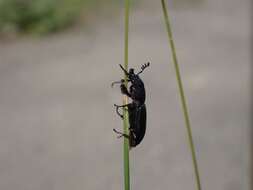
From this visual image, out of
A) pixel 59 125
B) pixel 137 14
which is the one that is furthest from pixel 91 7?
pixel 59 125

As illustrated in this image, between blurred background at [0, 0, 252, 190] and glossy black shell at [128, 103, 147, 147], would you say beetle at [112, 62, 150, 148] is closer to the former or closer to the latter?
glossy black shell at [128, 103, 147, 147]

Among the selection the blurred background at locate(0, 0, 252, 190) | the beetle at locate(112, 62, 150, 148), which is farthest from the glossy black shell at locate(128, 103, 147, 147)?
the blurred background at locate(0, 0, 252, 190)

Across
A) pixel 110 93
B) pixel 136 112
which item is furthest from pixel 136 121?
pixel 110 93

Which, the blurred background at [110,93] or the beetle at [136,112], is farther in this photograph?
the blurred background at [110,93]

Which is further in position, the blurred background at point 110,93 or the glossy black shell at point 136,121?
the blurred background at point 110,93

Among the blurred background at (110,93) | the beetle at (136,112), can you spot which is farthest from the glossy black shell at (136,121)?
the blurred background at (110,93)

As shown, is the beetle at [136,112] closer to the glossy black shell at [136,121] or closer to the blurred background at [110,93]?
the glossy black shell at [136,121]

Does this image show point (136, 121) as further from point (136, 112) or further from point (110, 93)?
point (110, 93)

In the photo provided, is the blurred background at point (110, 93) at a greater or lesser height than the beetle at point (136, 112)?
greater
